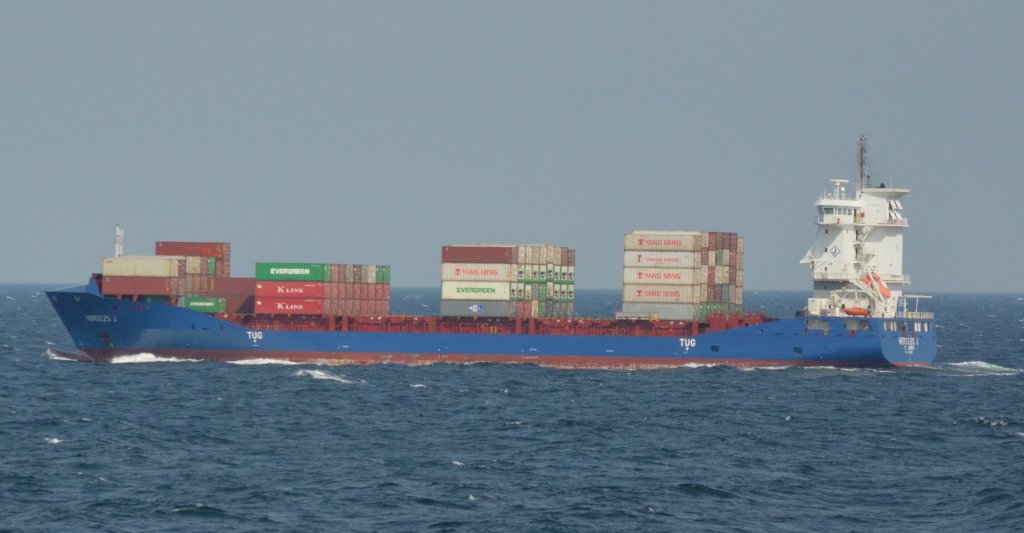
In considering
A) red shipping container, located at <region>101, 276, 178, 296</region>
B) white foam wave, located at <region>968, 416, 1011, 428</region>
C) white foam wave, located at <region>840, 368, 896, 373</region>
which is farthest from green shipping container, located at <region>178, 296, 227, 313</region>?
white foam wave, located at <region>968, 416, 1011, 428</region>

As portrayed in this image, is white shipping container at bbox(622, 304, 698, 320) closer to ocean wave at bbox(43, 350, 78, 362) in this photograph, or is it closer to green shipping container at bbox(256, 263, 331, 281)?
green shipping container at bbox(256, 263, 331, 281)

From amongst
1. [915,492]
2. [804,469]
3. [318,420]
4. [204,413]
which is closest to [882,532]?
[915,492]

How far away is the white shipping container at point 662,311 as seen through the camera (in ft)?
251

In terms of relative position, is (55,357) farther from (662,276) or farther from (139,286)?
(662,276)

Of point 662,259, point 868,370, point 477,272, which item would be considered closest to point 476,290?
point 477,272

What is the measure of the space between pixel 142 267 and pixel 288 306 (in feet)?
29.8

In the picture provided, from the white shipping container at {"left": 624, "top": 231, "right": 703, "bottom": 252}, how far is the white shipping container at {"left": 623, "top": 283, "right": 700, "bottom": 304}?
2.31 m

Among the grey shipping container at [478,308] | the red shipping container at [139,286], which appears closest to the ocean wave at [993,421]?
the grey shipping container at [478,308]

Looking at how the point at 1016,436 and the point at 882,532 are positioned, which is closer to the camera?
the point at 882,532

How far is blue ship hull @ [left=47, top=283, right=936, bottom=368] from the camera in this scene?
245 feet

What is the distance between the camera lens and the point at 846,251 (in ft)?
249

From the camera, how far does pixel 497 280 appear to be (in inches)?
3007

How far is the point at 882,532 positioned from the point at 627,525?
6917 mm

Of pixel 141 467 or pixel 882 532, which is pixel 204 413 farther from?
pixel 882 532
